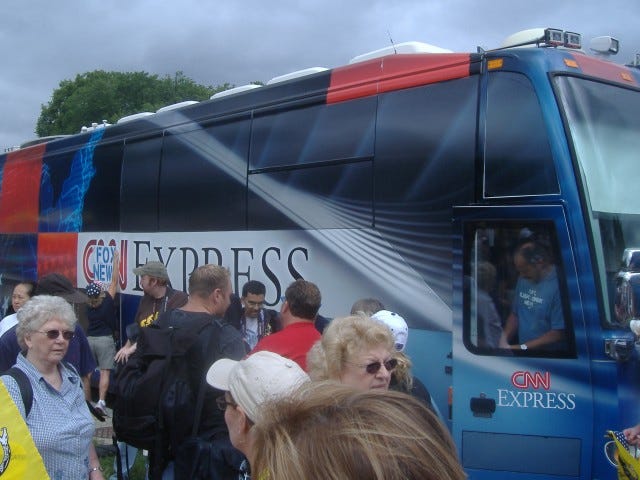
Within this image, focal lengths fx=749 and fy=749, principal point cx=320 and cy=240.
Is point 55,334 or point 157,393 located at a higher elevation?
point 55,334

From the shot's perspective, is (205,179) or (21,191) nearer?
(205,179)

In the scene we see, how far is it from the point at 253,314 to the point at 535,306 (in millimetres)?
2869

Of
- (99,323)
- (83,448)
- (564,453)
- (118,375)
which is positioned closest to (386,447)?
(83,448)

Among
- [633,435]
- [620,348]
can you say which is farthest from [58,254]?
[633,435]

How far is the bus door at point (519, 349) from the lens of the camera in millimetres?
4691

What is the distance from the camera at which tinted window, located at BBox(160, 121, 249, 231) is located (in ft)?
24.1

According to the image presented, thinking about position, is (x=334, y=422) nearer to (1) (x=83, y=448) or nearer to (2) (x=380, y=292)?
(1) (x=83, y=448)

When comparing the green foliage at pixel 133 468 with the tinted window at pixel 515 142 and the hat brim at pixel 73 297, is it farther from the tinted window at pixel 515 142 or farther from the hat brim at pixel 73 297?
the tinted window at pixel 515 142

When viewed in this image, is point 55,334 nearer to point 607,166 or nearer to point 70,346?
point 70,346

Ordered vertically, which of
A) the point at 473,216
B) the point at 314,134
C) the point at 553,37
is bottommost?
the point at 473,216

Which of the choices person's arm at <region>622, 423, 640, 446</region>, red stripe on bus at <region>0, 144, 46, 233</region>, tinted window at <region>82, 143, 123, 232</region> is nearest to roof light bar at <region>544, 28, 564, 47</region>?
person's arm at <region>622, 423, 640, 446</region>

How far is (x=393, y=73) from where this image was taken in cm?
599

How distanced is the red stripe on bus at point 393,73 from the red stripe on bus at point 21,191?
A: 274 inches

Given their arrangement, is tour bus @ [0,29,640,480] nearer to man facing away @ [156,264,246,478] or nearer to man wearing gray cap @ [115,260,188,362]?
man wearing gray cap @ [115,260,188,362]
